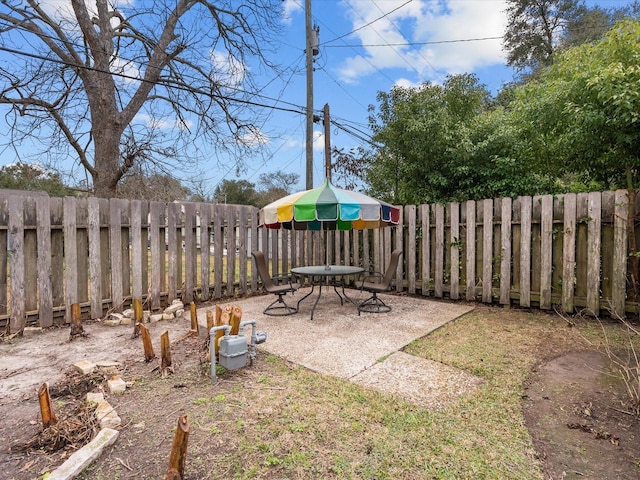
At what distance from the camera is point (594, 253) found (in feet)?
14.8

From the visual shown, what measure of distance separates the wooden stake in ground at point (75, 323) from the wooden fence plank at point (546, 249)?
6133 mm

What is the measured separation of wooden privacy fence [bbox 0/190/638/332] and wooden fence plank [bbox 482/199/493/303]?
0.02 m

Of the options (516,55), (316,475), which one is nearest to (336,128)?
(316,475)

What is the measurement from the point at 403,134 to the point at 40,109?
916 cm

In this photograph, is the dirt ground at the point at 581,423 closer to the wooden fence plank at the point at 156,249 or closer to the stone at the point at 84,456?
the stone at the point at 84,456

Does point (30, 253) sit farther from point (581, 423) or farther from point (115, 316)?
point (581, 423)

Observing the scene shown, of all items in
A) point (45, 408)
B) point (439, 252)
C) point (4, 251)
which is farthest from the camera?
point (439, 252)

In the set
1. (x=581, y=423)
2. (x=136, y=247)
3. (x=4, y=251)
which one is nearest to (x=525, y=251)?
(x=581, y=423)

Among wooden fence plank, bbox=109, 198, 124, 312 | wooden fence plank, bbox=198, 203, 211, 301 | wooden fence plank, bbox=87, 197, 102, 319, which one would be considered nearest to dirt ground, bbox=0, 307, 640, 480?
wooden fence plank, bbox=87, 197, 102, 319


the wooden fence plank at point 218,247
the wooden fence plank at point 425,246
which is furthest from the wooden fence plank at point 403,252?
the wooden fence plank at point 218,247

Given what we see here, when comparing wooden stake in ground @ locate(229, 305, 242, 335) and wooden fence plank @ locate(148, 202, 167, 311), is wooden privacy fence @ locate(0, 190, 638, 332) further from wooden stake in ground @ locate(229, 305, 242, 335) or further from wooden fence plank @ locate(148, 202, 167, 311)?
wooden stake in ground @ locate(229, 305, 242, 335)

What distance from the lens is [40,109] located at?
869 cm

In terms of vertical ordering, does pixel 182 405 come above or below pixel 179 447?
below

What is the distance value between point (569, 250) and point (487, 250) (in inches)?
42.4
